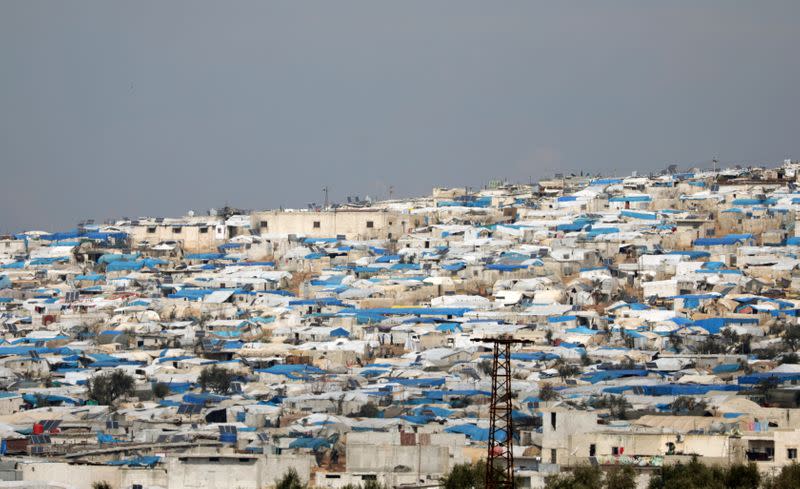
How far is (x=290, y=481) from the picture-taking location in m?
28.8

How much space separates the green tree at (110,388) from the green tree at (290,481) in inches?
444

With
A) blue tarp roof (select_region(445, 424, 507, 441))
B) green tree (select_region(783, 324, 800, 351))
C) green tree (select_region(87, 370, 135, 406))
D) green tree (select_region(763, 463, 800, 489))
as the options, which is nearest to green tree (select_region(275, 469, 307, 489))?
blue tarp roof (select_region(445, 424, 507, 441))

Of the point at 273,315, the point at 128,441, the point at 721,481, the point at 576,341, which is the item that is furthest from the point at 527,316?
the point at 721,481

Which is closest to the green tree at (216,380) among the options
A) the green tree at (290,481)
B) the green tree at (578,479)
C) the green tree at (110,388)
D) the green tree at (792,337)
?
the green tree at (110,388)

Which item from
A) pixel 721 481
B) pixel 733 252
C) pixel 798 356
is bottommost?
pixel 721 481

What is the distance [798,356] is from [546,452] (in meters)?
13.3

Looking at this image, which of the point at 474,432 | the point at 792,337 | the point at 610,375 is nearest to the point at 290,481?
the point at 474,432

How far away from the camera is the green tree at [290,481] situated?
93.1 ft

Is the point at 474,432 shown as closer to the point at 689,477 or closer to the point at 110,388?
the point at 689,477

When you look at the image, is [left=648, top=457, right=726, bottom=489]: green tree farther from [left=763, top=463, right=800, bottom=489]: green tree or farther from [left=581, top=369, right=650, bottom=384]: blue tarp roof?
[left=581, top=369, right=650, bottom=384]: blue tarp roof

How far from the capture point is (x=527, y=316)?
49.8 metres

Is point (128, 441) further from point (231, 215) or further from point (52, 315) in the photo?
point (231, 215)

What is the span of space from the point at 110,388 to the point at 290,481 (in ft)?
44.1

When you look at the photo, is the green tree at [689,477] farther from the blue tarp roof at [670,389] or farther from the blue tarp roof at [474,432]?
the blue tarp roof at [670,389]
